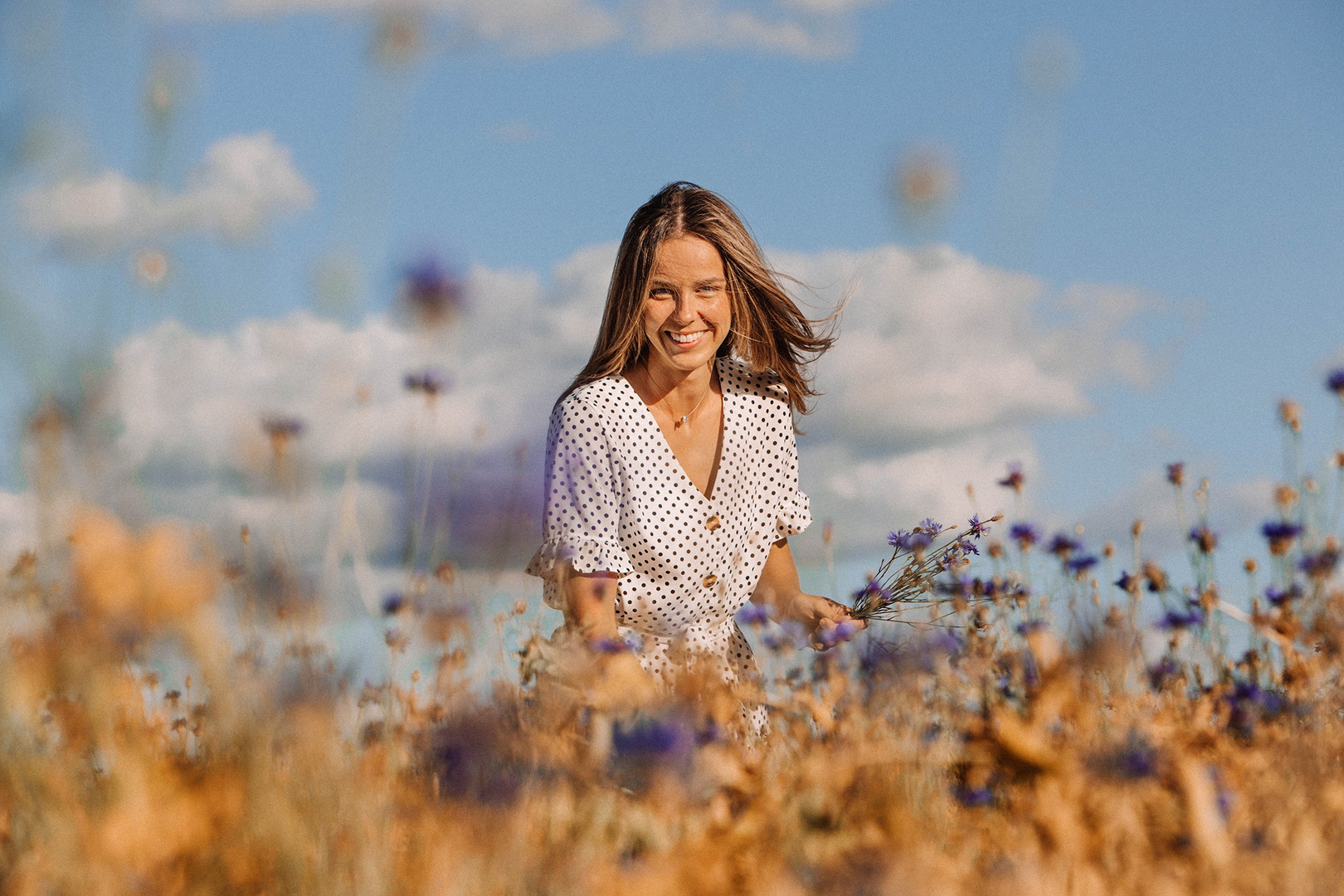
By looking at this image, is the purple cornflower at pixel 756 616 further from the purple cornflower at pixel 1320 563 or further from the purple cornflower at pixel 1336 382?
the purple cornflower at pixel 1336 382

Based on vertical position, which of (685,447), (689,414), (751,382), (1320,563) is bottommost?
(1320,563)

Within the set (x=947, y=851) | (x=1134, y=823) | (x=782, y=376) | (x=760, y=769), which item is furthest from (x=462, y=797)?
(x=782, y=376)

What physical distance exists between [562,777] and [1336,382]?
8.71ft

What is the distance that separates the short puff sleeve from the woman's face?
32 cm

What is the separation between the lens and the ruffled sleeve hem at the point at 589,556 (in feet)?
8.96

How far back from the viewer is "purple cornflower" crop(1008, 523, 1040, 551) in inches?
121

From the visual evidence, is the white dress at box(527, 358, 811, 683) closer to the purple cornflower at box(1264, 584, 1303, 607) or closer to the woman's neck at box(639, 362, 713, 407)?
the woman's neck at box(639, 362, 713, 407)

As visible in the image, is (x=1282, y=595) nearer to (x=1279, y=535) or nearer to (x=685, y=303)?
(x=1279, y=535)

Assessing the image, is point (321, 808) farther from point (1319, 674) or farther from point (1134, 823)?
point (1319, 674)

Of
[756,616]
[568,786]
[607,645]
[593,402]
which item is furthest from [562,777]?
[593,402]

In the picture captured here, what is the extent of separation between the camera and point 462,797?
56.9 inches

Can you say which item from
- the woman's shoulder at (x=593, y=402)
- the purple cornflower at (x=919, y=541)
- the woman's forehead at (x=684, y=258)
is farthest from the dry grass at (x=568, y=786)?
the woman's forehead at (x=684, y=258)

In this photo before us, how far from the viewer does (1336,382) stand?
2.96 m

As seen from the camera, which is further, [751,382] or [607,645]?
[751,382]
